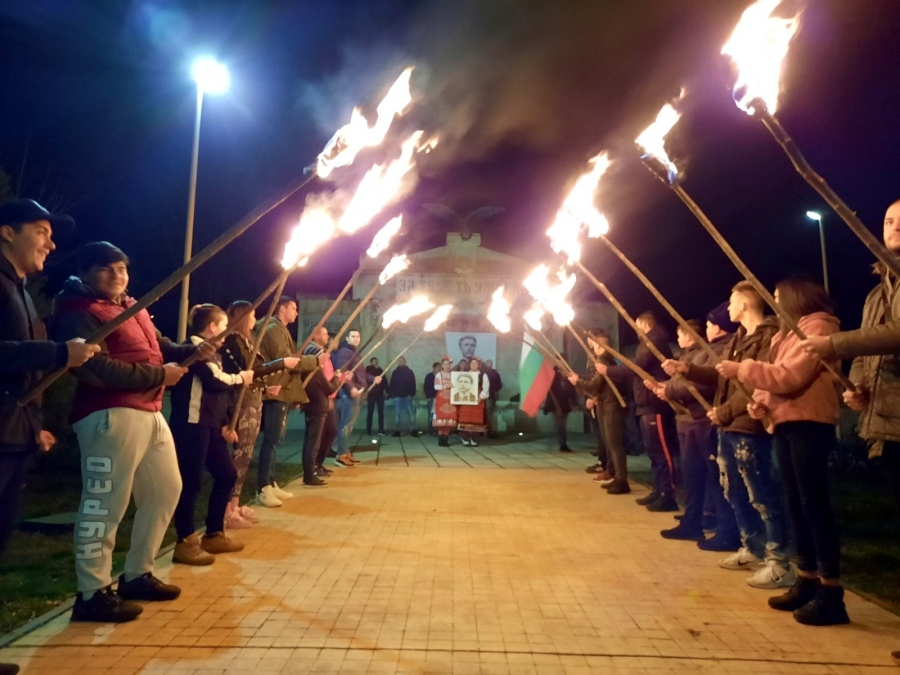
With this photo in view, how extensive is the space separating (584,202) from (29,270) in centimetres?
450

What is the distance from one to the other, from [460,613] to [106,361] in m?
2.71

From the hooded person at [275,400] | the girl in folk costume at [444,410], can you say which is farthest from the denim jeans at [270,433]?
the girl in folk costume at [444,410]

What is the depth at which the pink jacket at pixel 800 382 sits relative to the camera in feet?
13.0

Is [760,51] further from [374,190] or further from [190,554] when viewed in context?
[190,554]

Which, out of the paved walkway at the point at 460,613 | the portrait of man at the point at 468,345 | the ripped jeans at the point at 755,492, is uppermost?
the portrait of man at the point at 468,345

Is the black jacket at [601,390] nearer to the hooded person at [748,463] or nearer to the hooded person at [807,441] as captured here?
the hooded person at [748,463]

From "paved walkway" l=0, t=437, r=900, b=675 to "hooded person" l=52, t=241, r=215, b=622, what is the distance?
28 cm

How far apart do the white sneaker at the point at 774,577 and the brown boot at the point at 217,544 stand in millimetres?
4198

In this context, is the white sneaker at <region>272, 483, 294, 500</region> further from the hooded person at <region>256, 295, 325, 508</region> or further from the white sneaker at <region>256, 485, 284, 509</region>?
the white sneaker at <region>256, 485, 284, 509</region>

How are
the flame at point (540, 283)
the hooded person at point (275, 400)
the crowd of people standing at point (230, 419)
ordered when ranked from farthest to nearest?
the flame at point (540, 283) → the hooded person at point (275, 400) → the crowd of people standing at point (230, 419)

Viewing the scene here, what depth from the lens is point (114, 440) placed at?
3.79m

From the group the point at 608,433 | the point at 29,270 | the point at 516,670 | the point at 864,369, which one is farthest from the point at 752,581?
the point at 29,270

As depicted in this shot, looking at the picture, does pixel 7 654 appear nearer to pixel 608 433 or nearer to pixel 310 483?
pixel 310 483

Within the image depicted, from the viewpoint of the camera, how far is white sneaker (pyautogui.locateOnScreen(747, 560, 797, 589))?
14.7ft
